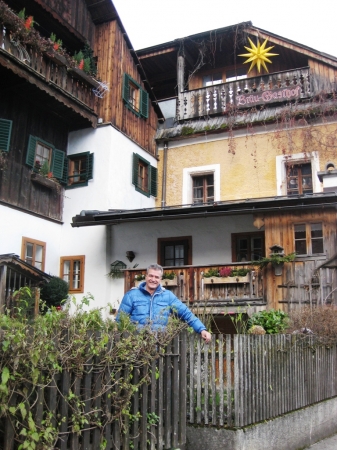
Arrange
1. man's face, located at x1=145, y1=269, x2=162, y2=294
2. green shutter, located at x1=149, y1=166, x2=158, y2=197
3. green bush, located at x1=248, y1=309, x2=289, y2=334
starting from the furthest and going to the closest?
green shutter, located at x1=149, y1=166, x2=158, y2=197 → green bush, located at x1=248, y1=309, x2=289, y2=334 → man's face, located at x1=145, y1=269, x2=162, y2=294

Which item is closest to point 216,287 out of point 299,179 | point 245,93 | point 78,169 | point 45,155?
point 299,179

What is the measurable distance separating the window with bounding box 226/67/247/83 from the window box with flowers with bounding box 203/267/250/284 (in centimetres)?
907

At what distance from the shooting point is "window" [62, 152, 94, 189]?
1686 centimetres

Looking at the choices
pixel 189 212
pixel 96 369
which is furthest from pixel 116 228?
pixel 96 369

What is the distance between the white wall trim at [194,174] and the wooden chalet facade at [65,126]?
4.02ft

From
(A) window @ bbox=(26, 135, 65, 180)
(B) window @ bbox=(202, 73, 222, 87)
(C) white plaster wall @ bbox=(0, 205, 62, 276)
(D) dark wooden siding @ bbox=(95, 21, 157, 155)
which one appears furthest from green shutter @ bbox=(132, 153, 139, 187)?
(B) window @ bbox=(202, 73, 222, 87)

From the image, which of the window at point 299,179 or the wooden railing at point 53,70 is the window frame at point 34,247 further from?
the window at point 299,179

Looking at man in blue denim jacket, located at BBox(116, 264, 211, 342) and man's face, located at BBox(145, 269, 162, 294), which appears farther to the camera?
man's face, located at BBox(145, 269, 162, 294)

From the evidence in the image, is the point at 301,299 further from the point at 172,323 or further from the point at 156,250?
the point at 172,323

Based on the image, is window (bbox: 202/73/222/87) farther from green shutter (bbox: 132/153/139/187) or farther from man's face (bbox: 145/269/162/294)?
man's face (bbox: 145/269/162/294)

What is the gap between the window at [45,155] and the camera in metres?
15.5

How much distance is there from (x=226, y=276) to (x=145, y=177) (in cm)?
634

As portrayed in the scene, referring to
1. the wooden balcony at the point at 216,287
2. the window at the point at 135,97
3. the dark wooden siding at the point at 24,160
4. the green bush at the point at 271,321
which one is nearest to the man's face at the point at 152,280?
the green bush at the point at 271,321

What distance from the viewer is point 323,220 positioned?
1380 cm
